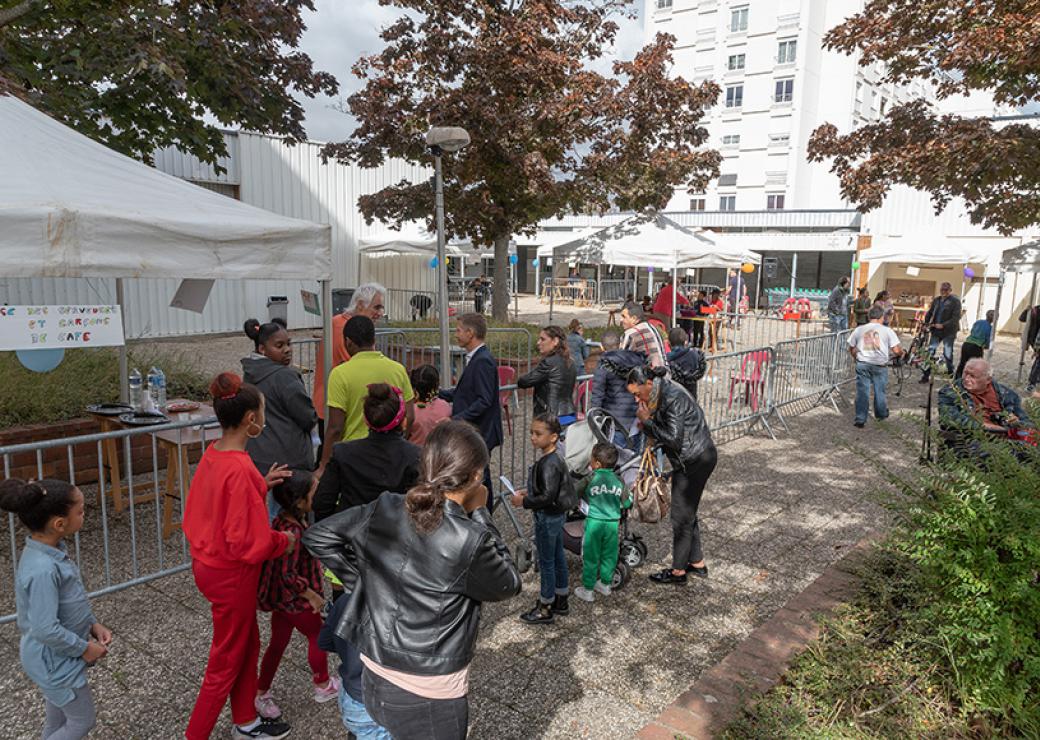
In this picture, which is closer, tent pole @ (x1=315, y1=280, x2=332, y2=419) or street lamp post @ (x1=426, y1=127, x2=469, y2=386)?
tent pole @ (x1=315, y1=280, x2=332, y2=419)

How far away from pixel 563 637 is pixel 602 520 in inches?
30.5

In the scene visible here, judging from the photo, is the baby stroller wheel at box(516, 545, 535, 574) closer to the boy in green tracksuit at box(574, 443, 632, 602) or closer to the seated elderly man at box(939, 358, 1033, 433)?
the boy in green tracksuit at box(574, 443, 632, 602)

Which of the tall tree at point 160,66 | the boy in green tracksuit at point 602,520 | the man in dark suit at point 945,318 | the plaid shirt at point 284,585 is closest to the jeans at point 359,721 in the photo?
the plaid shirt at point 284,585

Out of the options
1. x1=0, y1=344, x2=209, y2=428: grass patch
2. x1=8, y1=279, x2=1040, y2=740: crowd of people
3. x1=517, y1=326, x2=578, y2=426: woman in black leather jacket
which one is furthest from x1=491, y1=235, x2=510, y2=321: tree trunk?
x1=8, y1=279, x2=1040, y2=740: crowd of people

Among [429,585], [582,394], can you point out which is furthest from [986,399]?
[429,585]

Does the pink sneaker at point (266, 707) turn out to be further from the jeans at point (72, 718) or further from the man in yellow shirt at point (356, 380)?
the man in yellow shirt at point (356, 380)

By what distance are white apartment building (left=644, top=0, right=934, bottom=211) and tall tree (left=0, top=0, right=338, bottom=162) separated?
4146cm

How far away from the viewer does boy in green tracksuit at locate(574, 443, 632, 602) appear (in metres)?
4.57

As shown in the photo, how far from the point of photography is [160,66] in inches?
285

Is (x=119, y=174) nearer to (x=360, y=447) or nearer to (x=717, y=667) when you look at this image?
(x=360, y=447)

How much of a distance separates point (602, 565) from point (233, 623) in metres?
2.47

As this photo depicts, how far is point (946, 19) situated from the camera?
941 cm

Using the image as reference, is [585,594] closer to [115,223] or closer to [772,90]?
[115,223]

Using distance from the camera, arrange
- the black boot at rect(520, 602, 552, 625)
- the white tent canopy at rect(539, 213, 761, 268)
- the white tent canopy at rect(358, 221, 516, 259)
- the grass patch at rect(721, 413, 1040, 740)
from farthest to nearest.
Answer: the white tent canopy at rect(358, 221, 516, 259), the white tent canopy at rect(539, 213, 761, 268), the black boot at rect(520, 602, 552, 625), the grass patch at rect(721, 413, 1040, 740)
